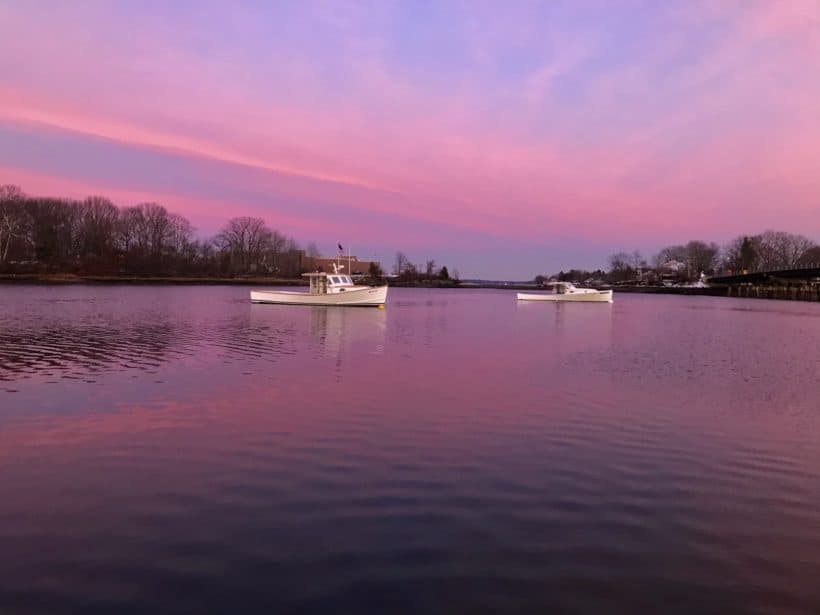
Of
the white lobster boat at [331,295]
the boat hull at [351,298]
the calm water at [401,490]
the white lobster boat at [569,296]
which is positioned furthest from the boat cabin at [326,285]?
the white lobster boat at [569,296]

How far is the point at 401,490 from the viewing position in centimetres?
984

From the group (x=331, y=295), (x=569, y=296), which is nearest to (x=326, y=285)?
(x=331, y=295)

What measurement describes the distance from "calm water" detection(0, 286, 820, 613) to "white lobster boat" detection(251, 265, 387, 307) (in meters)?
41.0

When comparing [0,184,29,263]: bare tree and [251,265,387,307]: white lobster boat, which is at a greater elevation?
[0,184,29,263]: bare tree

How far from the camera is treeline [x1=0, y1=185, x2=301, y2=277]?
139625 mm

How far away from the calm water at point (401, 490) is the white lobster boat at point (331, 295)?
41.0m

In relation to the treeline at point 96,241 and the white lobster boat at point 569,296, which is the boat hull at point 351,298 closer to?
the white lobster boat at point 569,296

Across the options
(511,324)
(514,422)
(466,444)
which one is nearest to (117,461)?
(466,444)

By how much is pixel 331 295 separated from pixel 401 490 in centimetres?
5526

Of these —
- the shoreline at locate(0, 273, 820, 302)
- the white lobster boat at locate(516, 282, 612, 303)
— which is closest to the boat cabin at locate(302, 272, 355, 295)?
the white lobster boat at locate(516, 282, 612, 303)

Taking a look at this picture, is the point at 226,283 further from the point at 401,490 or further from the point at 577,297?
the point at 401,490

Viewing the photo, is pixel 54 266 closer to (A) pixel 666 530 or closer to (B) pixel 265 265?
(B) pixel 265 265

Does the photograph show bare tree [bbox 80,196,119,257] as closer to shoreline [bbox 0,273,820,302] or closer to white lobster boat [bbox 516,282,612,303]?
shoreline [bbox 0,273,820,302]

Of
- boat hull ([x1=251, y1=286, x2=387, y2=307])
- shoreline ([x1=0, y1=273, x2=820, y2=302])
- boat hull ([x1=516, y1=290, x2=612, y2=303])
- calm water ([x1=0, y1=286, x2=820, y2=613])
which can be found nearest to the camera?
calm water ([x1=0, y1=286, x2=820, y2=613])
